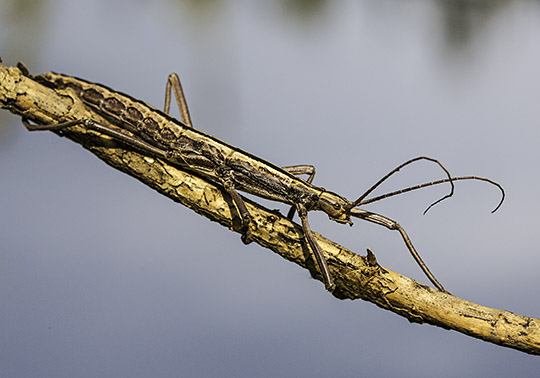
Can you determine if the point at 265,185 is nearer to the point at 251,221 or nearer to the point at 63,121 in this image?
the point at 251,221

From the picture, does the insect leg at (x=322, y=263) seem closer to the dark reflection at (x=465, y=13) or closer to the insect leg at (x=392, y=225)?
the insect leg at (x=392, y=225)

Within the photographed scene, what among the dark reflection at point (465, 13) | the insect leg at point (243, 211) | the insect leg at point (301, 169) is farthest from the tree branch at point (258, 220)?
the dark reflection at point (465, 13)

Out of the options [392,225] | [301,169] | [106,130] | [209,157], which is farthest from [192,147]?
[392,225]

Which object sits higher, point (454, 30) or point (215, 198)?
point (454, 30)

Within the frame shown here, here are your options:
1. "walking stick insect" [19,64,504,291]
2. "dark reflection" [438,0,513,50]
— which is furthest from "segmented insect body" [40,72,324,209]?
"dark reflection" [438,0,513,50]

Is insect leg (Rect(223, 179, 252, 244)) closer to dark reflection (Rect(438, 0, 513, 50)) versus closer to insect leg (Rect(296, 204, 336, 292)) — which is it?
insect leg (Rect(296, 204, 336, 292))

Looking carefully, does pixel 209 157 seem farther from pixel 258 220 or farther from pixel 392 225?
pixel 392 225

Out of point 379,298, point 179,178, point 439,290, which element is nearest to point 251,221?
point 179,178
